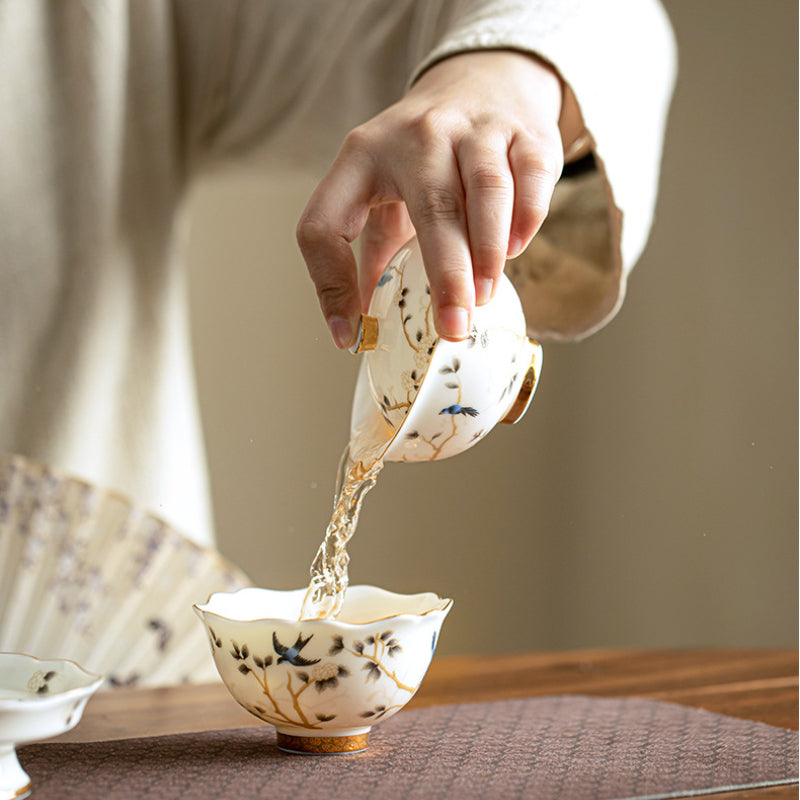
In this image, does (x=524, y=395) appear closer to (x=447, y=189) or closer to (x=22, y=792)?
(x=447, y=189)

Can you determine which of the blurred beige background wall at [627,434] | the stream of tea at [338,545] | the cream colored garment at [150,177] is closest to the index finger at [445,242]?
the stream of tea at [338,545]

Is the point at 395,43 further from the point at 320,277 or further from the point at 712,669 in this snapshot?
the point at 712,669

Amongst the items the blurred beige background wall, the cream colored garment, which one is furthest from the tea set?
the blurred beige background wall

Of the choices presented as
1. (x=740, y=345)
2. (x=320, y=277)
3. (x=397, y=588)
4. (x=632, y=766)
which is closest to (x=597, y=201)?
(x=320, y=277)

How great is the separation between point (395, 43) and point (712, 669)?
0.62 metres

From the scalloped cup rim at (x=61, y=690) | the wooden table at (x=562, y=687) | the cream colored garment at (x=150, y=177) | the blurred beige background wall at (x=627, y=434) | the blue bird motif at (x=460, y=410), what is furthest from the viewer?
the blurred beige background wall at (x=627, y=434)

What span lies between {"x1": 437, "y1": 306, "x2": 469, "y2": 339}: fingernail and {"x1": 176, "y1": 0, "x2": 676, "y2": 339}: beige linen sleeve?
0.25 meters

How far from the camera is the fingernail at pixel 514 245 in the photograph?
564 millimetres

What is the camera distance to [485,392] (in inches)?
21.5

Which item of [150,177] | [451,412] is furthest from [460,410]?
[150,177]

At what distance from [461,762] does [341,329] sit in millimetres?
241

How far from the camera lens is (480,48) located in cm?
67

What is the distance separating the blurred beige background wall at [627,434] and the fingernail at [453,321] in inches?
27.0

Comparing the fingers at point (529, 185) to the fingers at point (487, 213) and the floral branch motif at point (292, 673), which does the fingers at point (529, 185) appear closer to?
the fingers at point (487, 213)
